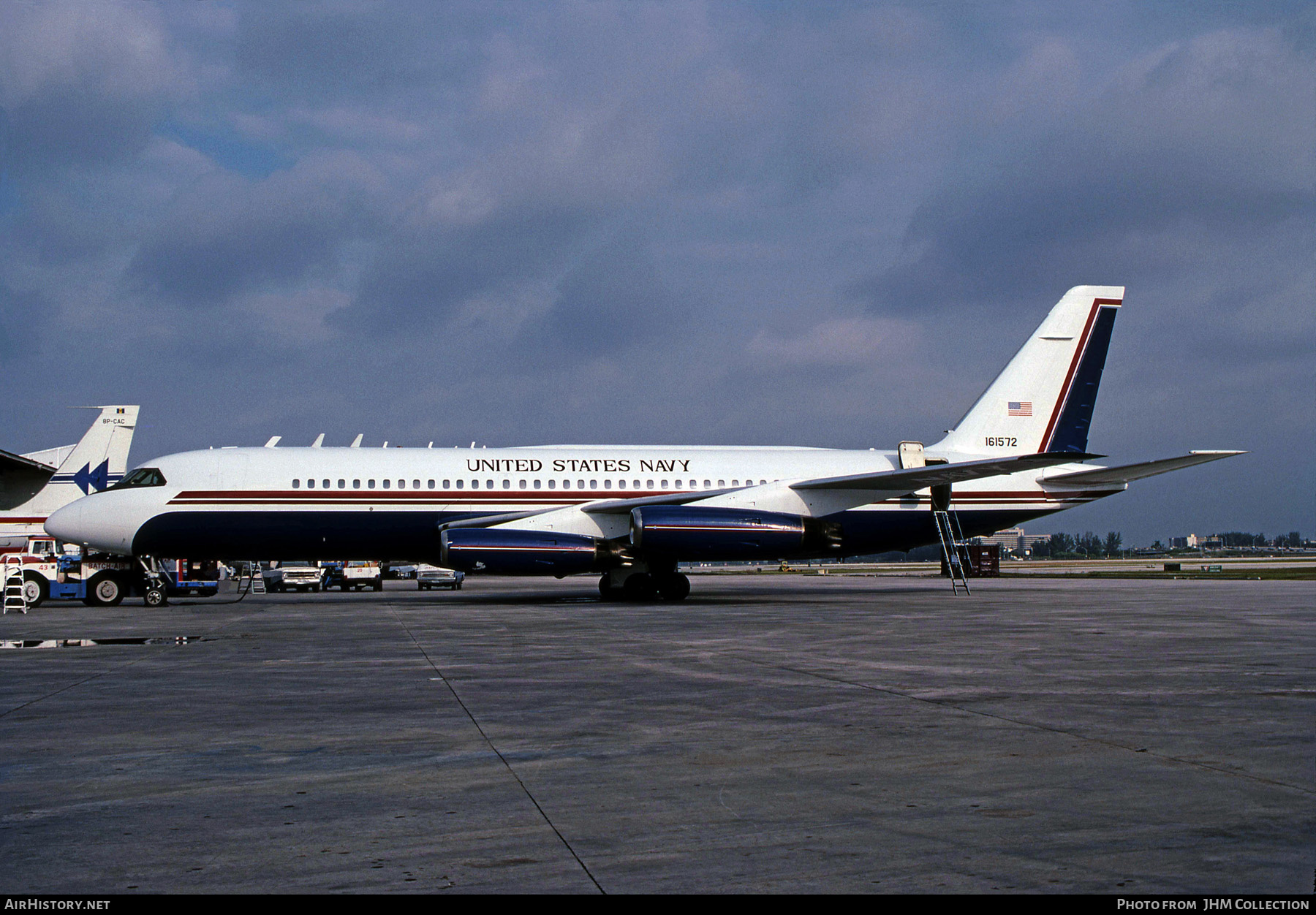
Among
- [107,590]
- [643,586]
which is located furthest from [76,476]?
[643,586]

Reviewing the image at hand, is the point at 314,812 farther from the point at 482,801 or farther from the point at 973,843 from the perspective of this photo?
the point at 973,843

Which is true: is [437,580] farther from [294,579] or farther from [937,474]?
[937,474]

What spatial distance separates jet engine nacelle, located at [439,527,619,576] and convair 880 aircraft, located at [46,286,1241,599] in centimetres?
4

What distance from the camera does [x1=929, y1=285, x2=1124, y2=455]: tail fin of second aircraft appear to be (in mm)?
31156

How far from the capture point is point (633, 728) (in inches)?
324

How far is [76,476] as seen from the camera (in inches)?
1745

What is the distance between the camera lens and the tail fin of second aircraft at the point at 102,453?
44156 mm

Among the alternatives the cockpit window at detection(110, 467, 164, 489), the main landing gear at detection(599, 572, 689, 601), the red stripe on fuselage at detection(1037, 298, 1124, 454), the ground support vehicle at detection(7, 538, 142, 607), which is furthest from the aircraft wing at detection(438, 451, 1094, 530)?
the ground support vehicle at detection(7, 538, 142, 607)

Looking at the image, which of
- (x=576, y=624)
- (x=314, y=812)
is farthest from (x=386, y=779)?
(x=576, y=624)

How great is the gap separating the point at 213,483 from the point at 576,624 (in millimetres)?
12054

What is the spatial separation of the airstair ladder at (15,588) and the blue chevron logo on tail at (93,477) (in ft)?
44.2

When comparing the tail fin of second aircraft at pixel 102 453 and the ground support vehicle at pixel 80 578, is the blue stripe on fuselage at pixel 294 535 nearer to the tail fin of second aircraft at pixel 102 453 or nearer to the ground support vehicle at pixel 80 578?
the ground support vehicle at pixel 80 578

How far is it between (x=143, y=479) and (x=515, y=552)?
10035 millimetres

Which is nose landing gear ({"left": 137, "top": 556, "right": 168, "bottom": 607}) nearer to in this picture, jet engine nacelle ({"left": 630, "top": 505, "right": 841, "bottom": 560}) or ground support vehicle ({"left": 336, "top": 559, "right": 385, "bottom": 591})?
jet engine nacelle ({"left": 630, "top": 505, "right": 841, "bottom": 560})
